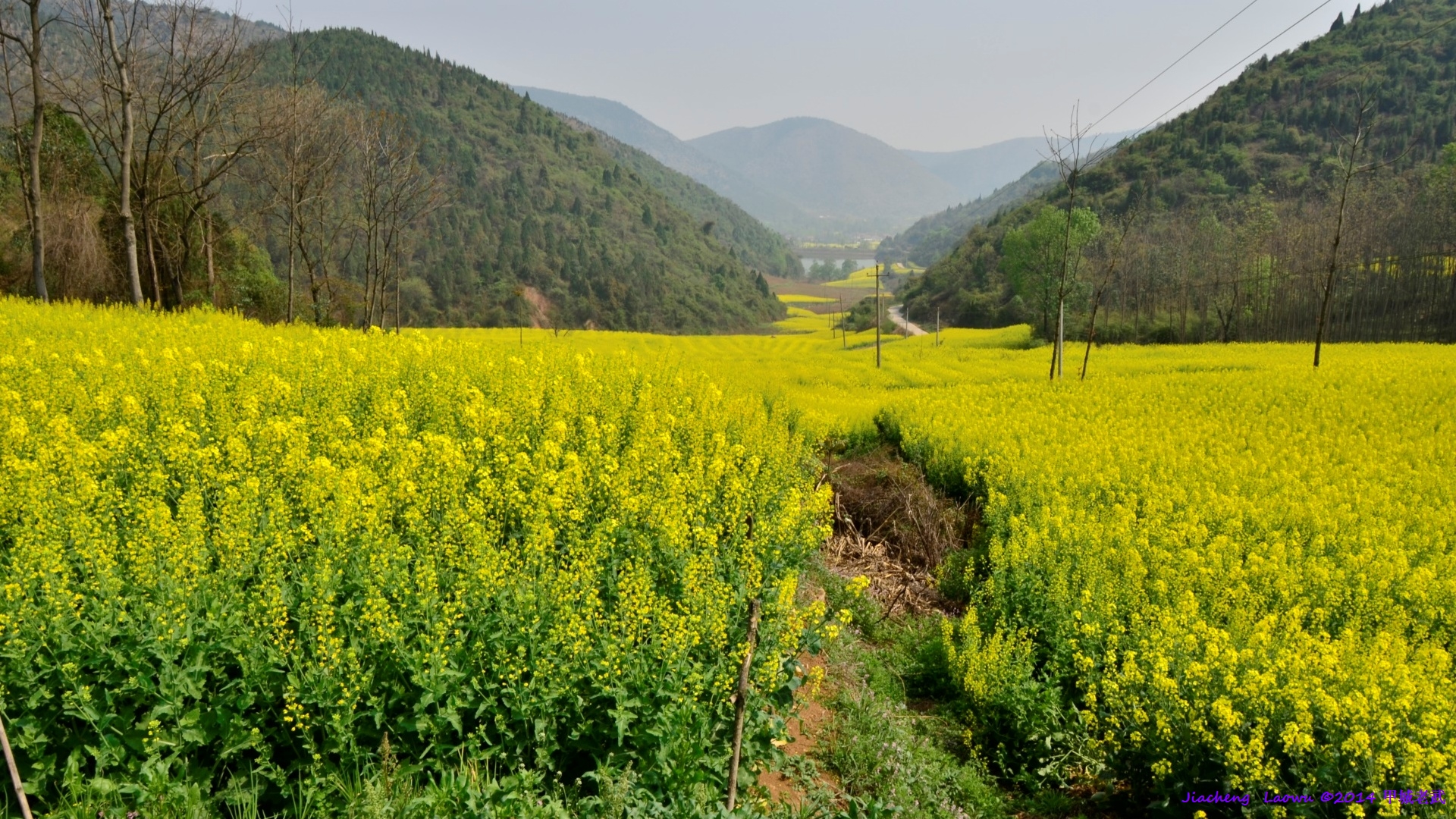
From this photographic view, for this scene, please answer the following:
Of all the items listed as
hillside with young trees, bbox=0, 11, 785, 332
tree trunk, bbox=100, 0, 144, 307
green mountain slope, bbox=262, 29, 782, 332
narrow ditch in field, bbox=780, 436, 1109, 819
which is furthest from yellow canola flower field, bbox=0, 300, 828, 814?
green mountain slope, bbox=262, 29, 782, 332

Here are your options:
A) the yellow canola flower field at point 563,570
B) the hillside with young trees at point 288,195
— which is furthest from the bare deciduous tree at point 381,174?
the yellow canola flower field at point 563,570

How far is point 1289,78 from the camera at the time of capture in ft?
314

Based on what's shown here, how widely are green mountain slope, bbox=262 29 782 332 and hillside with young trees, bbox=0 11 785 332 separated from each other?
378mm

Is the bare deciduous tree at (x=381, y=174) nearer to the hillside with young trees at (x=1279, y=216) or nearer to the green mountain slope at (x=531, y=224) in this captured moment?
the hillside with young trees at (x=1279, y=216)

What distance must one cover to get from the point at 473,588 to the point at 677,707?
1.40 meters

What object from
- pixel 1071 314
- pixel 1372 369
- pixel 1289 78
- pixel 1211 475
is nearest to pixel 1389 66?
pixel 1289 78

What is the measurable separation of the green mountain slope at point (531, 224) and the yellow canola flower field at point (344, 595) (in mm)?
86029

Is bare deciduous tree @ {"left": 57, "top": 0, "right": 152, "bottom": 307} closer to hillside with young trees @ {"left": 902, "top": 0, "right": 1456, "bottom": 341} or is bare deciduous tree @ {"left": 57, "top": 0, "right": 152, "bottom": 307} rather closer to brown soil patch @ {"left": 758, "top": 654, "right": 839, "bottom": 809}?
brown soil patch @ {"left": 758, "top": 654, "right": 839, "bottom": 809}

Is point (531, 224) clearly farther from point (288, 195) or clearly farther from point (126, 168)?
point (126, 168)

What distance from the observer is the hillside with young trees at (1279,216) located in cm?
4372

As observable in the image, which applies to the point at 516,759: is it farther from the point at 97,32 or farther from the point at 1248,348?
the point at 1248,348

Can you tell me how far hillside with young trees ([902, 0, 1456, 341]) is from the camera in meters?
43.7

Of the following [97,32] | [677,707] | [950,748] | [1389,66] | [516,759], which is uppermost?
[1389,66]

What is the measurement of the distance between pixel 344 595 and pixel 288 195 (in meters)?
31.6
